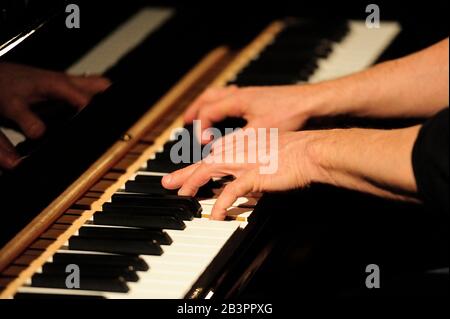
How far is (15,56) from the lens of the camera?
162 centimetres

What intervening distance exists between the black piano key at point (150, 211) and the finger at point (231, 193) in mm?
60

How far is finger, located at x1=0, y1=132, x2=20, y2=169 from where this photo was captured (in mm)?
1519

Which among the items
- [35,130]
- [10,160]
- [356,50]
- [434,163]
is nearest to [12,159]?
[10,160]

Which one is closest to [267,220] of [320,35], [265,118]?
[265,118]

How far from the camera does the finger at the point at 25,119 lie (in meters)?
1.61

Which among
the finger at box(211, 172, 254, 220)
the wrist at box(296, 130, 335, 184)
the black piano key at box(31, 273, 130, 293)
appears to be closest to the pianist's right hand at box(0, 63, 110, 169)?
the black piano key at box(31, 273, 130, 293)

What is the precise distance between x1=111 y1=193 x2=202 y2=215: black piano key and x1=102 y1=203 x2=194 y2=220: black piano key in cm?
1

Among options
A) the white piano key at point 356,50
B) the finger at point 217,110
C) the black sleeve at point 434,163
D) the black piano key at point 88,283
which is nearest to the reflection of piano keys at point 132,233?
the black piano key at point 88,283

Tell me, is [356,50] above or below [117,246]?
above

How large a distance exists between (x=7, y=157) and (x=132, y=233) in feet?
0.94

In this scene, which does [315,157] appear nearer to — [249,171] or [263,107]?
[249,171]

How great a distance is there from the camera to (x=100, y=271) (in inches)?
55.3

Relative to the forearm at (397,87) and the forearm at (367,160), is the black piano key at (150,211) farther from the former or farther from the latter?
the forearm at (397,87)
